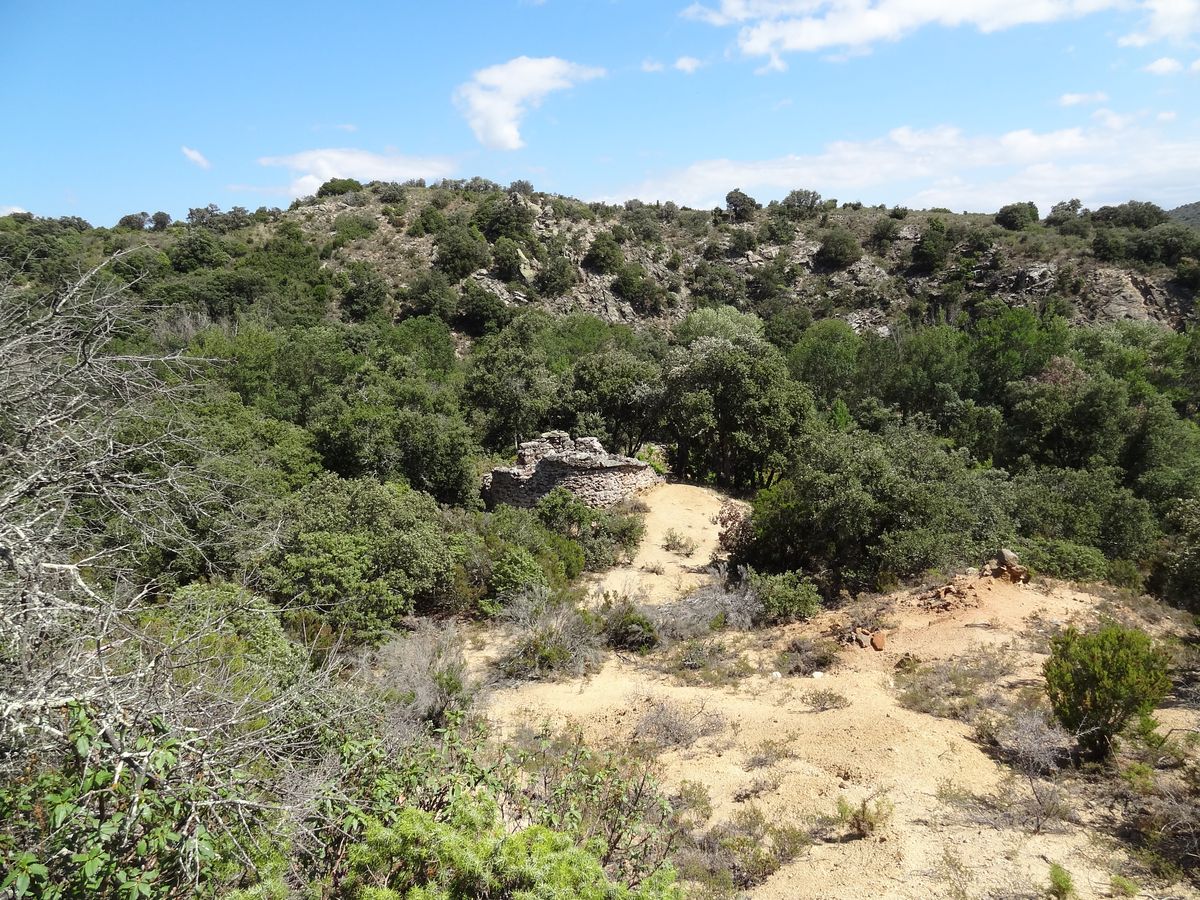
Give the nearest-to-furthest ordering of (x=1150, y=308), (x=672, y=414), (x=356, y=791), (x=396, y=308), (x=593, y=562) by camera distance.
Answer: (x=356, y=791) < (x=593, y=562) < (x=672, y=414) < (x=1150, y=308) < (x=396, y=308)

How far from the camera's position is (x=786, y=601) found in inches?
448

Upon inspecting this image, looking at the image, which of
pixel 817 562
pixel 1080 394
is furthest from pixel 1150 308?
pixel 817 562

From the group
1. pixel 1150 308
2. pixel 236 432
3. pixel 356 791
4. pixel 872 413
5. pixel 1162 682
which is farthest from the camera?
pixel 1150 308

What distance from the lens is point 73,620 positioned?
4.48m

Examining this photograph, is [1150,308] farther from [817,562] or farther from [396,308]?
[396,308]

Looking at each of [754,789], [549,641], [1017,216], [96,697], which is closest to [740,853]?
[754,789]

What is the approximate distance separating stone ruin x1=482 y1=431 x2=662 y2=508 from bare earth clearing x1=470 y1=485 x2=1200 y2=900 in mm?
5724

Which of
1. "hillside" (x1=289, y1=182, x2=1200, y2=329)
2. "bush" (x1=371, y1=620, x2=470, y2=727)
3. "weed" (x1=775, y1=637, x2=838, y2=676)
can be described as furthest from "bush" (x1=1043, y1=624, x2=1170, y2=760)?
"hillside" (x1=289, y1=182, x2=1200, y2=329)

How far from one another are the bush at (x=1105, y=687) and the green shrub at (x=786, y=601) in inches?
172

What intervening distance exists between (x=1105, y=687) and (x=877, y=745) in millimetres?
2323

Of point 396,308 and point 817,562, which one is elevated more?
point 396,308

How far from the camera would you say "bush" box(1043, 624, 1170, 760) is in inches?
263

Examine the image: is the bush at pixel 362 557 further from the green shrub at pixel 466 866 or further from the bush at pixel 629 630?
the green shrub at pixel 466 866

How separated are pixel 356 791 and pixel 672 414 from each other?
58.7 ft
